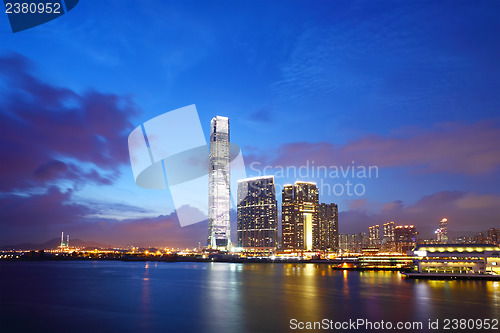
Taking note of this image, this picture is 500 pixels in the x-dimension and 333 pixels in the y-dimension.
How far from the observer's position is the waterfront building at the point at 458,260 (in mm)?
87438

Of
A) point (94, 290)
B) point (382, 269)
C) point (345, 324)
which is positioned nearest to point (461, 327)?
point (345, 324)

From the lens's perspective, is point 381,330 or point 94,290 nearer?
point 381,330

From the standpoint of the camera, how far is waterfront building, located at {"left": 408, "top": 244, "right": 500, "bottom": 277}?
87.4 metres

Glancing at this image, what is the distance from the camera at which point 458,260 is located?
88.8m

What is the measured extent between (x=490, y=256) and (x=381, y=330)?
68995mm

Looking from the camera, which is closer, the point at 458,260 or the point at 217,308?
the point at 217,308

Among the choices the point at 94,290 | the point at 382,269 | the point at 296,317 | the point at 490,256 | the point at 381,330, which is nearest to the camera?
the point at 381,330

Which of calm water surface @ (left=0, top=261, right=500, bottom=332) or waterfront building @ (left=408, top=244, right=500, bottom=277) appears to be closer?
calm water surface @ (left=0, top=261, right=500, bottom=332)

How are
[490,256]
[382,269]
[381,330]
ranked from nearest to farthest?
1. [381,330]
2. [490,256]
3. [382,269]

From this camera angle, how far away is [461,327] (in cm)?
3644

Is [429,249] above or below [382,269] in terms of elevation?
above

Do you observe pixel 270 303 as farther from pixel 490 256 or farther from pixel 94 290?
pixel 490 256

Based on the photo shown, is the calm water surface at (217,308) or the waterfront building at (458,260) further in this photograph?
the waterfront building at (458,260)

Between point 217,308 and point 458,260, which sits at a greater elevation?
point 458,260
